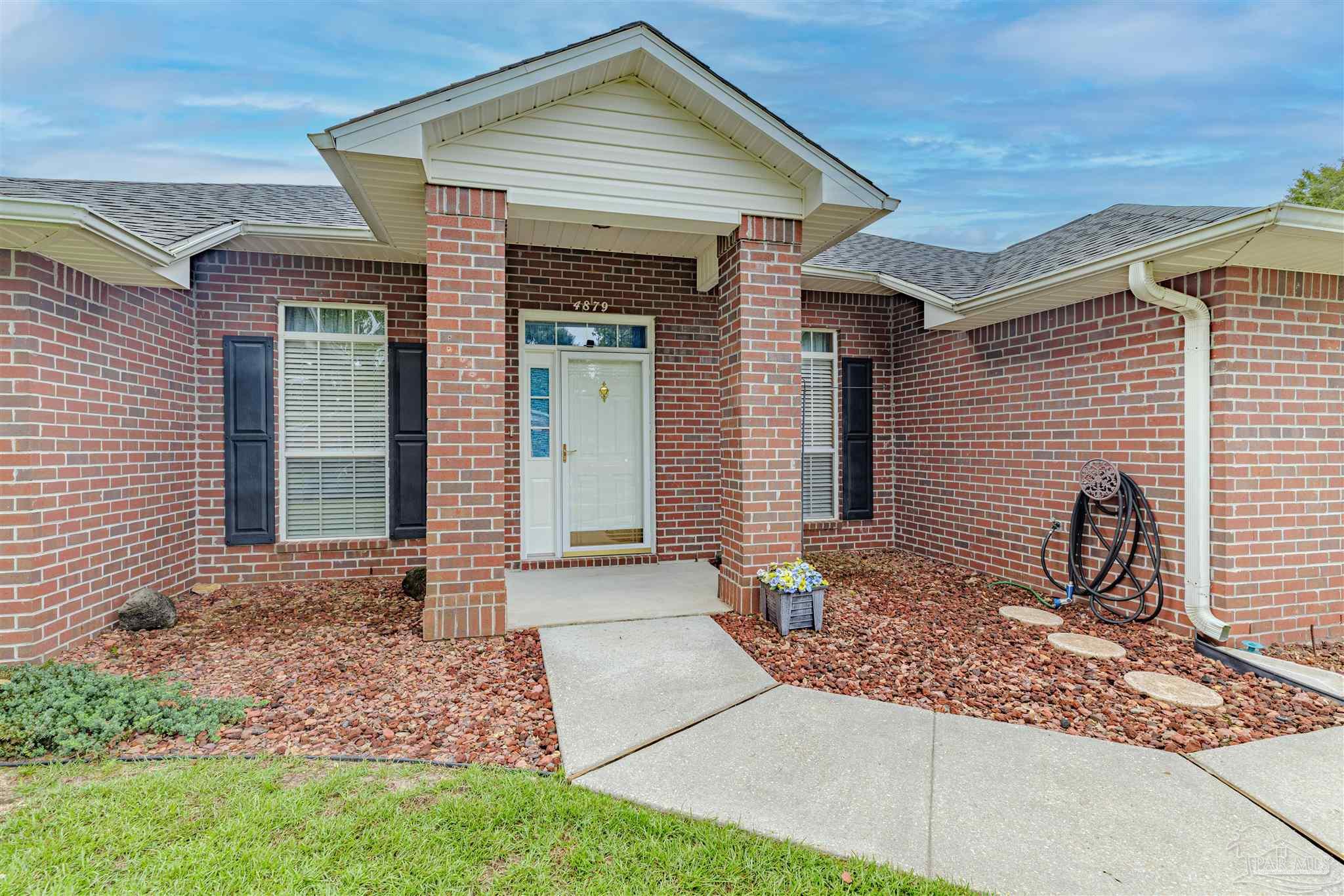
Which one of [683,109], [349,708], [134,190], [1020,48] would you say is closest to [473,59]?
[134,190]

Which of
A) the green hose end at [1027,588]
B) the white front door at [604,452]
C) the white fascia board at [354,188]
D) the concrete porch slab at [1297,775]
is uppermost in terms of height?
the white fascia board at [354,188]

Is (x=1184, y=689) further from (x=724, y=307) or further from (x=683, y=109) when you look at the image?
(x=683, y=109)

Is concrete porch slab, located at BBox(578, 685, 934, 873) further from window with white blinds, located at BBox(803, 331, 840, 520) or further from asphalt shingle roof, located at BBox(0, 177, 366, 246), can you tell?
asphalt shingle roof, located at BBox(0, 177, 366, 246)

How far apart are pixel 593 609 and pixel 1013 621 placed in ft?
10.1

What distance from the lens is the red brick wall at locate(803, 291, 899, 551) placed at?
6.82 metres

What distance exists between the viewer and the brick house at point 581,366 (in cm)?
365

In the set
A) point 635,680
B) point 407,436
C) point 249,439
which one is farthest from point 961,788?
point 249,439

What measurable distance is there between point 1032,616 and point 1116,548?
766 millimetres

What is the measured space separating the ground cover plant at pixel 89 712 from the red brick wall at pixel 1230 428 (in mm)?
5694

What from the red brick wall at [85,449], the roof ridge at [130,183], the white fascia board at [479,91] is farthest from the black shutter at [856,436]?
the red brick wall at [85,449]

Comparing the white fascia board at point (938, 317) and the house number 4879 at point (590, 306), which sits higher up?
the house number 4879 at point (590, 306)

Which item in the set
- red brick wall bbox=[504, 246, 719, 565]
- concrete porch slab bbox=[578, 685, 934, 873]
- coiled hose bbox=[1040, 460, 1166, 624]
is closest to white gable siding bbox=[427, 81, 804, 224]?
red brick wall bbox=[504, 246, 719, 565]

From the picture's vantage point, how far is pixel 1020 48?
9.93 meters

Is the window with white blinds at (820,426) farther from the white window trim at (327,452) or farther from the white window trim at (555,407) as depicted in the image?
the white window trim at (327,452)
